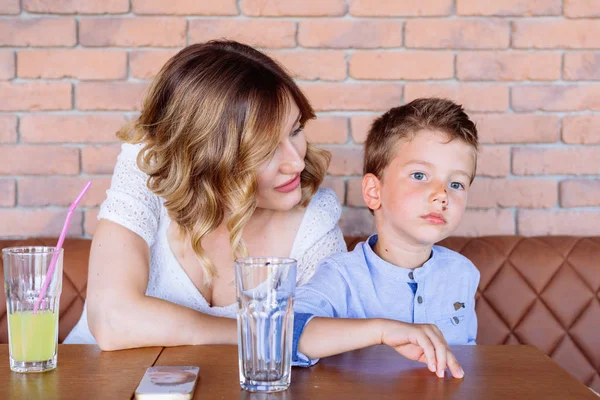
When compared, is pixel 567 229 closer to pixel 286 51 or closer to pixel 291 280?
pixel 286 51

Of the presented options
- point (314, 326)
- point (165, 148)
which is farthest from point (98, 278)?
point (314, 326)

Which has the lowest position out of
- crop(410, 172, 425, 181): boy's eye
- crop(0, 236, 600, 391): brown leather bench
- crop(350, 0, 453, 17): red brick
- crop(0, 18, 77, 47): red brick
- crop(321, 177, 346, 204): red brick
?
crop(0, 236, 600, 391): brown leather bench

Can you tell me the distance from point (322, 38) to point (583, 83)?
775 mm

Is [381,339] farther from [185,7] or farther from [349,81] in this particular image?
[185,7]

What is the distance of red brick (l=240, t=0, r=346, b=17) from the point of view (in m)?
2.05

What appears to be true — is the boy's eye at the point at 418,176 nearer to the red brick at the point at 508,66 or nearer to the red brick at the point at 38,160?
the red brick at the point at 508,66

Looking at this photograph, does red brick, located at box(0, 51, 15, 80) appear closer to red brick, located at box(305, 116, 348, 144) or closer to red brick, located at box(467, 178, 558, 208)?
red brick, located at box(305, 116, 348, 144)

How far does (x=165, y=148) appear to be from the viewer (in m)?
1.57

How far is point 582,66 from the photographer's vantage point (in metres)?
2.10

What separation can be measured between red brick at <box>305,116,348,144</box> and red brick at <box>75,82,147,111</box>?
504 mm

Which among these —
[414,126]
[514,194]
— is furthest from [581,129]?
[414,126]

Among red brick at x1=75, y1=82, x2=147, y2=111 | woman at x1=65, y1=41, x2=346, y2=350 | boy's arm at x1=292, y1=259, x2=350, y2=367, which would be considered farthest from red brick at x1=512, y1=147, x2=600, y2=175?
red brick at x1=75, y1=82, x2=147, y2=111

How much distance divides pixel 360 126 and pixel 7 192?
104 cm

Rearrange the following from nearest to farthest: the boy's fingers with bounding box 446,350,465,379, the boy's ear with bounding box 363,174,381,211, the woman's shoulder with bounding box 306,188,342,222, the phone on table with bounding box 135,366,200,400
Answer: the phone on table with bounding box 135,366,200,400
the boy's fingers with bounding box 446,350,465,379
the boy's ear with bounding box 363,174,381,211
the woman's shoulder with bounding box 306,188,342,222
